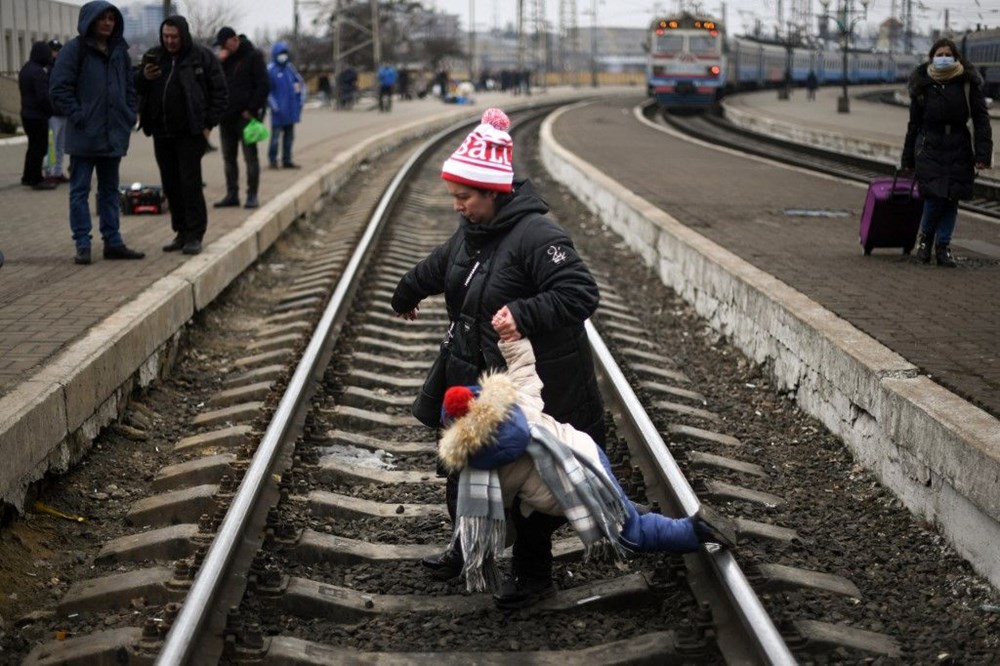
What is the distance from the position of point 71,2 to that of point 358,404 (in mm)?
8079

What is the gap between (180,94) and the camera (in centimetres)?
1042

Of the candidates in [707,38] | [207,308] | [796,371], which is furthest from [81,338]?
[707,38]

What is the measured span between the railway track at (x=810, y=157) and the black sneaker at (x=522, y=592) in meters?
11.4

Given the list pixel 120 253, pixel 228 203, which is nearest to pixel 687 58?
pixel 228 203

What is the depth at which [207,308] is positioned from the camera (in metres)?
10.3

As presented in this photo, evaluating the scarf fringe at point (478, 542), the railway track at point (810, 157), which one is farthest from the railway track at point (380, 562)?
the railway track at point (810, 157)

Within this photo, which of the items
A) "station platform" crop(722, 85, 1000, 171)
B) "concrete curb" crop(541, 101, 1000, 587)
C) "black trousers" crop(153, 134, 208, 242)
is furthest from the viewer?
"station platform" crop(722, 85, 1000, 171)

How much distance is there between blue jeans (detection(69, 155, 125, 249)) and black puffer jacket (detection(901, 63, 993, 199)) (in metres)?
5.75

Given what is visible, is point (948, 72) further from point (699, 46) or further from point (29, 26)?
point (699, 46)

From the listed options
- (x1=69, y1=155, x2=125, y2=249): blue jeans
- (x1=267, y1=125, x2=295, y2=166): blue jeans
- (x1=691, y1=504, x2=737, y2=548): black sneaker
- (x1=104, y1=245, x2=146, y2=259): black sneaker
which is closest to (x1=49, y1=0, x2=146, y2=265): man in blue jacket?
(x1=69, y1=155, x2=125, y2=249): blue jeans

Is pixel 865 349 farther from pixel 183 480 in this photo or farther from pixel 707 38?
pixel 707 38

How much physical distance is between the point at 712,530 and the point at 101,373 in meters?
3.46

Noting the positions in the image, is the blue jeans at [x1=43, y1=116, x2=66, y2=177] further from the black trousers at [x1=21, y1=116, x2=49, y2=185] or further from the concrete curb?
the concrete curb

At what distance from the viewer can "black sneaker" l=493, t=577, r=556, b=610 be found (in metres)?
4.72
